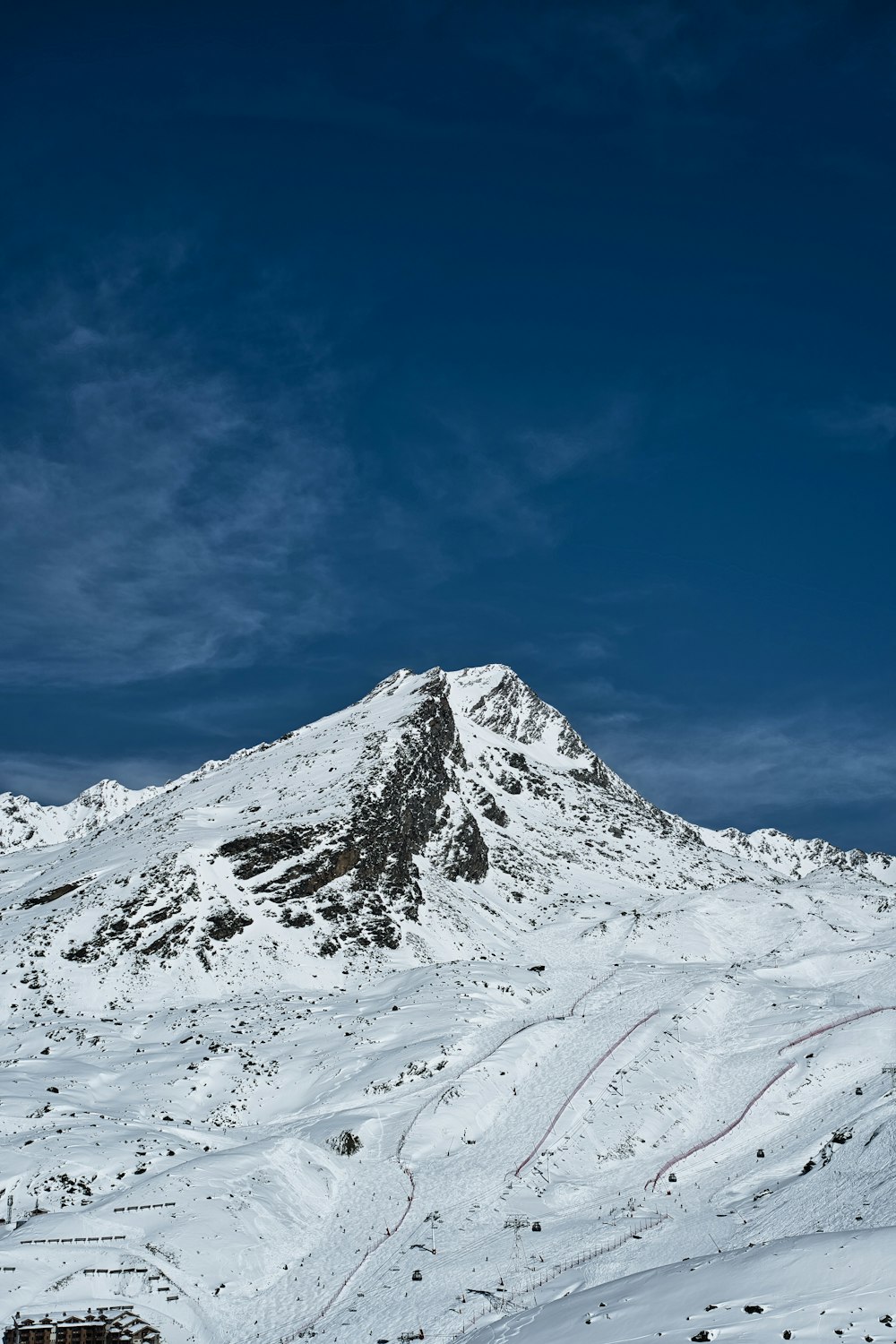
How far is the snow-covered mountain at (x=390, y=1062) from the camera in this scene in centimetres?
2106

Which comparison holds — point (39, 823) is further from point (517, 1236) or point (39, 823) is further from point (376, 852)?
point (517, 1236)

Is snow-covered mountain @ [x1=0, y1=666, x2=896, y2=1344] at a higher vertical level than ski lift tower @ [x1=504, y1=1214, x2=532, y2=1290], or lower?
higher

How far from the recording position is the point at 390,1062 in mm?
36625

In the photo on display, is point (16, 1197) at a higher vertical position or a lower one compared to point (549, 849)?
lower

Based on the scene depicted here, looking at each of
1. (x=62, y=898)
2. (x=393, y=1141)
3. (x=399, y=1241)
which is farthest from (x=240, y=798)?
(x=399, y=1241)

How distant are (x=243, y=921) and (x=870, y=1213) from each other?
43967 mm

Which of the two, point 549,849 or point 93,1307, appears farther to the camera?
point 549,849

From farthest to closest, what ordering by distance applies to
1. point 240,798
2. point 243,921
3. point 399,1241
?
point 240,798 < point 243,921 < point 399,1241

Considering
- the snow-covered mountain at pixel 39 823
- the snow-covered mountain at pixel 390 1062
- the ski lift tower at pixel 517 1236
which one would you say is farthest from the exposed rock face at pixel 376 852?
the snow-covered mountain at pixel 39 823

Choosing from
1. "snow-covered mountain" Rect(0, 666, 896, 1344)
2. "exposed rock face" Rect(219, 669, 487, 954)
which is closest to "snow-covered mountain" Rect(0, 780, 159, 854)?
"snow-covered mountain" Rect(0, 666, 896, 1344)

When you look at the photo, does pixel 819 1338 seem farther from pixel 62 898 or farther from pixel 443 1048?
pixel 62 898

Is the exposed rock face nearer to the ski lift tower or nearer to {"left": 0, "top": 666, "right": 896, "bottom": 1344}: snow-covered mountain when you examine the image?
{"left": 0, "top": 666, "right": 896, "bottom": 1344}: snow-covered mountain

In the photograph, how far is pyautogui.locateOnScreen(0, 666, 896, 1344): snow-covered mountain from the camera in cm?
2106

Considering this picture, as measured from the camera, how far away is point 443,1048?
37.1 meters
